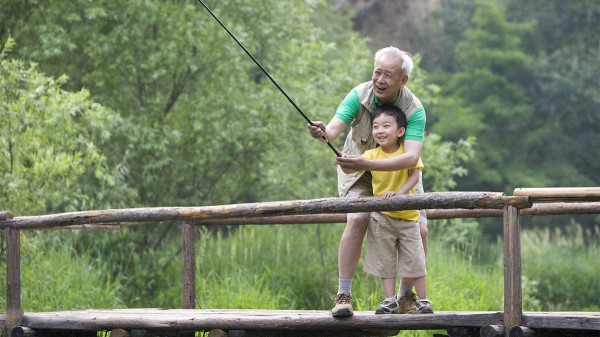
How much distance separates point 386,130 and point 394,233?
52 centimetres

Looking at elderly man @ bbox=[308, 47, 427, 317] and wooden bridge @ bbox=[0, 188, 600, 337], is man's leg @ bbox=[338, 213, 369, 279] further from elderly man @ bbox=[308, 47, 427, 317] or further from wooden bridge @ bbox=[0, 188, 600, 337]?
wooden bridge @ bbox=[0, 188, 600, 337]

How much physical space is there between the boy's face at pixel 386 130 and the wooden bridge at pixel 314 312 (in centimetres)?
31

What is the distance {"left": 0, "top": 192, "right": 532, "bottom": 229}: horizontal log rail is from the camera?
5.54 m

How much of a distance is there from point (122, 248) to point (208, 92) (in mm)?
2255

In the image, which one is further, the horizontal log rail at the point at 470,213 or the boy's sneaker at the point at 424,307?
the horizontal log rail at the point at 470,213

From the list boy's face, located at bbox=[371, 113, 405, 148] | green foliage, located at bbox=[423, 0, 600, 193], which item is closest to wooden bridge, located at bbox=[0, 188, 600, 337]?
boy's face, located at bbox=[371, 113, 405, 148]

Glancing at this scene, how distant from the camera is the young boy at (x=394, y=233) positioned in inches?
230

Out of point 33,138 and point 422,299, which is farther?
point 33,138

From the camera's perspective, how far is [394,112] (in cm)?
584

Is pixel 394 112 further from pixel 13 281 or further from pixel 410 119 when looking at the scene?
pixel 13 281

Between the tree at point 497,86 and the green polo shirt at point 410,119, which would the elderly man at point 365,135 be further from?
the tree at point 497,86

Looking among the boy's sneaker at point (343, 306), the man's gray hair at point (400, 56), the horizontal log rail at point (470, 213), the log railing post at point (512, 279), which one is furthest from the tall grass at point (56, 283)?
the log railing post at point (512, 279)

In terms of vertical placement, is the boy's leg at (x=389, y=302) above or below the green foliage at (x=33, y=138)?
below

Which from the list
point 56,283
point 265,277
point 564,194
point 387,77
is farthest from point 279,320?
point 265,277
